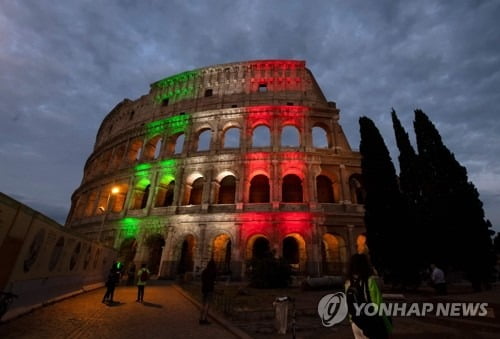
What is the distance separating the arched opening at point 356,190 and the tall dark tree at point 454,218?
8245 millimetres

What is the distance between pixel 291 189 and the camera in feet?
78.3

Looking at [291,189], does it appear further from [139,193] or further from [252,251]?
[139,193]

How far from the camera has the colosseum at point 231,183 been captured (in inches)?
774

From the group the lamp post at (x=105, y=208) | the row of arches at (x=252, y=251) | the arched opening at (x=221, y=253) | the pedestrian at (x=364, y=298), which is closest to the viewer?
the pedestrian at (x=364, y=298)

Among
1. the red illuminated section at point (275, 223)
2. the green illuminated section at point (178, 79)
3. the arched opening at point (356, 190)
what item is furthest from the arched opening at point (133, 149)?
the arched opening at point (356, 190)

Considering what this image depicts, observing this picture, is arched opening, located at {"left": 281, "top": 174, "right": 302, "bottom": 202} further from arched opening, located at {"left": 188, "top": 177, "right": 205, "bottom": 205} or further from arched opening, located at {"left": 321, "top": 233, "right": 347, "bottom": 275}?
arched opening, located at {"left": 188, "top": 177, "right": 205, "bottom": 205}

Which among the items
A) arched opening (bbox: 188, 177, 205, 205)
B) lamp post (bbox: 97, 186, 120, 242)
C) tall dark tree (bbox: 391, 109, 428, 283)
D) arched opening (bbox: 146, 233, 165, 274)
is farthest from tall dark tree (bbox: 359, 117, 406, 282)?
lamp post (bbox: 97, 186, 120, 242)

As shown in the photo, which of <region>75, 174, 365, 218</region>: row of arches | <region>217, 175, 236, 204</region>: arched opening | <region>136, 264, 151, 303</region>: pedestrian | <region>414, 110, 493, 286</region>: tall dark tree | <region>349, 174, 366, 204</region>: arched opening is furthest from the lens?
<region>217, 175, 236, 204</region>: arched opening

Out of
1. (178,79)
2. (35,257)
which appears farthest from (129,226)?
(178,79)

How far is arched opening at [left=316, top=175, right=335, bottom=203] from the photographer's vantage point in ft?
76.8

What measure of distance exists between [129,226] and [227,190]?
31.2ft

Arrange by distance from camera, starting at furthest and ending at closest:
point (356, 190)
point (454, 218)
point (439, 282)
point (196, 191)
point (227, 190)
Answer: point (196, 191)
point (227, 190)
point (356, 190)
point (454, 218)
point (439, 282)

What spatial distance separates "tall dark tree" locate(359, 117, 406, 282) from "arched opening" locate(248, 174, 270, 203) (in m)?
9.98

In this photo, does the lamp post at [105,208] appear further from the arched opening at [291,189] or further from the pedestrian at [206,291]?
the pedestrian at [206,291]
